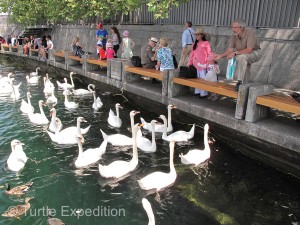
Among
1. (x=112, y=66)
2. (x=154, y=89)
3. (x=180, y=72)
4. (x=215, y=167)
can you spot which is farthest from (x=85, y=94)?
(x=215, y=167)

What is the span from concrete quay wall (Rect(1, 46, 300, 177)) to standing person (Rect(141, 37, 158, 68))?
2.28 feet

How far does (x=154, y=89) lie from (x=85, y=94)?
14.0 feet

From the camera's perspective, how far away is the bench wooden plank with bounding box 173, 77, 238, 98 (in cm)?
739

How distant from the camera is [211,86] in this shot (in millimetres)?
7879

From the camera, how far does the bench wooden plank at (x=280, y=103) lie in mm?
6109

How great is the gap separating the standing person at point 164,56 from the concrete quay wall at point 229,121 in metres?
0.77

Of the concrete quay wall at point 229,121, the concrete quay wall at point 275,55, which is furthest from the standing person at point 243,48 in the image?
the concrete quay wall at point 275,55

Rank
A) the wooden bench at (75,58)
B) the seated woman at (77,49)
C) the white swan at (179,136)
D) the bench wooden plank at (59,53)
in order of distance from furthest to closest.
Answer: the bench wooden plank at (59,53)
the seated woman at (77,49)
the wooden bench at (75,58)
the white swan at (179,136)

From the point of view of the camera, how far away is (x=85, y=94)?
1355 centimetres

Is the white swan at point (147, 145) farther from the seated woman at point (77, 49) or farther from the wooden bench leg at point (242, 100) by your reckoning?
the seated woman at point (77, 49)

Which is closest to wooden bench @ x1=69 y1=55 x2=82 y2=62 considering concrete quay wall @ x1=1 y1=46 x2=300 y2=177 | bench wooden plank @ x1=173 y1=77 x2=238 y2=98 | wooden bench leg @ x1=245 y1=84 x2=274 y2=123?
concrete quay wall @ x1=1 y1=46 x2=300 y2=177

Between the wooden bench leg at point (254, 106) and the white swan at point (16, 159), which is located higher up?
the wooden bench leg at point (254, 106)

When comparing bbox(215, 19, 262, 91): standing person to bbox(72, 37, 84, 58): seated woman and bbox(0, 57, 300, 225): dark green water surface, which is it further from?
bbox(72, 37, 84, 58): seated woman

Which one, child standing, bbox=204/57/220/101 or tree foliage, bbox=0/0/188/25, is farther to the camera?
tree foliage, bbox=0/0/188/25
